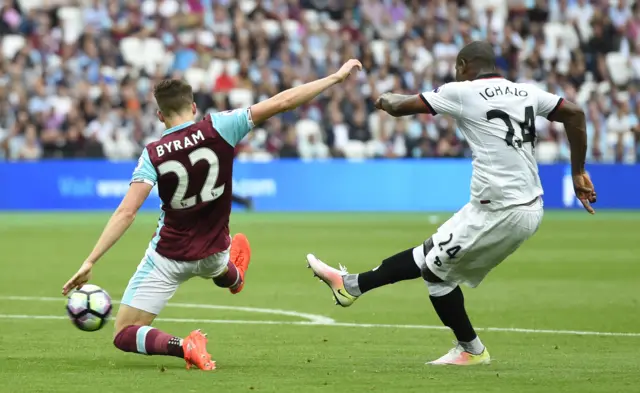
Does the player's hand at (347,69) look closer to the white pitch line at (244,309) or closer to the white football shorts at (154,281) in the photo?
the white football shorts at (154,281)

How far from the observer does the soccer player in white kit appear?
8227 mm

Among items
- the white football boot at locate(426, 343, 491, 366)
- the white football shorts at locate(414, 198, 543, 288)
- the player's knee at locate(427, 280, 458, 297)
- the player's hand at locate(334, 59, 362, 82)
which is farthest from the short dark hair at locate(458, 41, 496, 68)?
the white football boot at locate(426, 343, 491, 366)

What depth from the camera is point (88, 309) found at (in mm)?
8375

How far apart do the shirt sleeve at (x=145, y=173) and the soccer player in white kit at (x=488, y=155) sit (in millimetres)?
1558

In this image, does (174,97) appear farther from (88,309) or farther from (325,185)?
(325,185)

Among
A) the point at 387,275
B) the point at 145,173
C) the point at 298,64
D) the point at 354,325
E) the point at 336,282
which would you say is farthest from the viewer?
the point at 298,64

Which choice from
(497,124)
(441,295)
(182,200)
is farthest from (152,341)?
(497,124)

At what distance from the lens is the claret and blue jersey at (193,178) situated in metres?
8.17

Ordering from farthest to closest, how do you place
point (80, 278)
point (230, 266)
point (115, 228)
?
1. point (230, 266)
2. point (115, 228)
3. point (80, 278)

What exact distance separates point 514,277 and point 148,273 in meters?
7.97

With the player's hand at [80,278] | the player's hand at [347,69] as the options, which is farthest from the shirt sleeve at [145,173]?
the player's hand at [347,69]

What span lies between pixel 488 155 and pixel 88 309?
2.85 m

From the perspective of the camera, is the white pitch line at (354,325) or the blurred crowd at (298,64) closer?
the white pitch line at (354,325)

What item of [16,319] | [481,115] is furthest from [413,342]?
[16,319]
